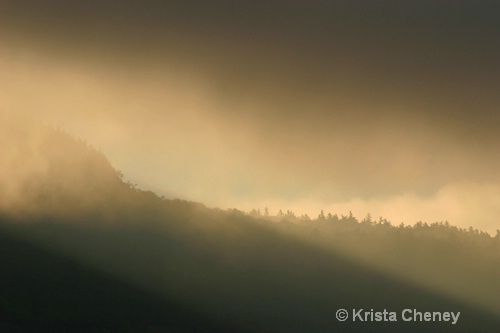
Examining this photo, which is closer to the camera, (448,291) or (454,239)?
(448,291)

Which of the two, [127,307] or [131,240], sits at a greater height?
[131,240]

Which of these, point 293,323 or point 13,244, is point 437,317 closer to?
point 293,323

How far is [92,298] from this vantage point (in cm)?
7131

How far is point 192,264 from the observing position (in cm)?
8481

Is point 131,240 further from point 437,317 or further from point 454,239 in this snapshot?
point 454,239

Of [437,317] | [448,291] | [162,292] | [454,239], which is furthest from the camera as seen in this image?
[454,239]

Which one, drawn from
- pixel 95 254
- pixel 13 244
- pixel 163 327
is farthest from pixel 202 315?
pixel 13 244

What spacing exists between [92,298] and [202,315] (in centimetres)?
1334

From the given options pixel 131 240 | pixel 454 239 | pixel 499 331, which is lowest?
pixel 499 331

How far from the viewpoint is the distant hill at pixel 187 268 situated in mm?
70938

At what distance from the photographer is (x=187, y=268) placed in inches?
3322

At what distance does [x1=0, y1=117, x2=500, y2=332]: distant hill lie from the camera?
70.9m

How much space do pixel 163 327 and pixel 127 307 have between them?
5.22 m

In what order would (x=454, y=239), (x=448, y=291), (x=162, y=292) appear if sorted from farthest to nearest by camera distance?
(x=454, y=239) < (x=448, y=291) < (x=162, y=292)
